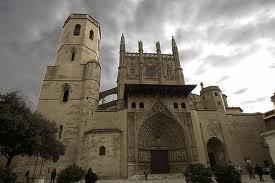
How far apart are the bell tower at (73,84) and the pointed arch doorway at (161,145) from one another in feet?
18.7

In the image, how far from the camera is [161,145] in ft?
66.3

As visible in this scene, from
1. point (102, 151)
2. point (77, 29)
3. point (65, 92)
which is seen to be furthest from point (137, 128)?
point (77, 29)

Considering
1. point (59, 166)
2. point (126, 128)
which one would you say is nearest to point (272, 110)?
point (126, 128)

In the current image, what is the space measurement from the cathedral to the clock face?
1097cm

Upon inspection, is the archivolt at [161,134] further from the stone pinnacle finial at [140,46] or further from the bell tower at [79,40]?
the stone pinnacle finial at [140,46]

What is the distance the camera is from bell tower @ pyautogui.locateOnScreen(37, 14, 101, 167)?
20.0 meters

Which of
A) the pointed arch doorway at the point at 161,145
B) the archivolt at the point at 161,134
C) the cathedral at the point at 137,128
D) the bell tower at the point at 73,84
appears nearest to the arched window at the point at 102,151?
the cathedral at the point at 137,128

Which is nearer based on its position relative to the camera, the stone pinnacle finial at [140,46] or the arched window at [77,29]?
the arched window at [77,29]

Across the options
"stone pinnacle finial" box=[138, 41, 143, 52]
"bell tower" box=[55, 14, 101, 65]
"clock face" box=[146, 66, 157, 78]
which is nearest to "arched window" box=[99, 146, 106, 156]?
"bell tower" box=[55, 14, 101, 65]

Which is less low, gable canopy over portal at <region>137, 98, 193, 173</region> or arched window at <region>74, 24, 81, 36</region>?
arched window at <region>74, 24, 81, 36</region>

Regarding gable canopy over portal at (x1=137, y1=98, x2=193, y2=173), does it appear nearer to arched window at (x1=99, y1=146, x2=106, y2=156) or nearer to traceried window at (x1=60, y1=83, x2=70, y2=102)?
arched window at (x1=99, y1=146, x2=106, y2=156)

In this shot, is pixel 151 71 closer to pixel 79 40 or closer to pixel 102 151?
pixel 79 40

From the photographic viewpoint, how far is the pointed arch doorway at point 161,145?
1920cm

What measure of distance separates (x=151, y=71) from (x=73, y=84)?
14.3 meters
